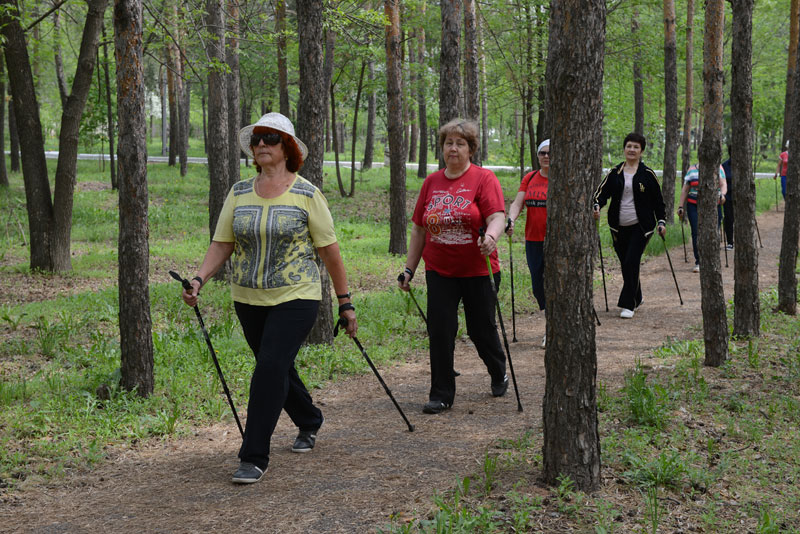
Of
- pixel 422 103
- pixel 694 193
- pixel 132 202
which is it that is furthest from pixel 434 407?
pixel 422 103

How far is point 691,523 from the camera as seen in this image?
3.90 metres

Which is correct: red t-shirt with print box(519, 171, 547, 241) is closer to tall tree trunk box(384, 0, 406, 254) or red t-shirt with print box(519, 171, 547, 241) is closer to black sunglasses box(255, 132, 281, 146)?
black sunglasses box(255, 132, 281, 146)

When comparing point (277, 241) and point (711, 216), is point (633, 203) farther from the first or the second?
point (277, 241)

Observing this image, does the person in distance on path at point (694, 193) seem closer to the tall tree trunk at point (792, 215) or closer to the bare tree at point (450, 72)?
the tall tree trunk at point (792, 215)

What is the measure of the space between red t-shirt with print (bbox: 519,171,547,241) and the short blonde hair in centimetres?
278

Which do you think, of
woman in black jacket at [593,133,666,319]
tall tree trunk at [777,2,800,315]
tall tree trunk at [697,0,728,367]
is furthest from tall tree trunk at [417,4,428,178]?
tall tree trunk at [697,0,728,367]

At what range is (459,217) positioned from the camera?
5.62 m

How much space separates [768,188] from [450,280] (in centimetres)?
2975

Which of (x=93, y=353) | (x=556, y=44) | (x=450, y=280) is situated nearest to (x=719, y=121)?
(x=450, y=280)

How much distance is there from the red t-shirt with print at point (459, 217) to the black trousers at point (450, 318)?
110mm

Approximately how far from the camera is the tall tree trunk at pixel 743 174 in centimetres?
733

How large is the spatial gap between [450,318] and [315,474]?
5.73ft

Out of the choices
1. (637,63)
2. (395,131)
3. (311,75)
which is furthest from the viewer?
(637,63)

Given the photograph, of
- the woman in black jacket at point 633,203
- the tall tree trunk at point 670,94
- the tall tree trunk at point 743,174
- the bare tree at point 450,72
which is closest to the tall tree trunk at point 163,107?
the tall tree trunk at point 670,94
